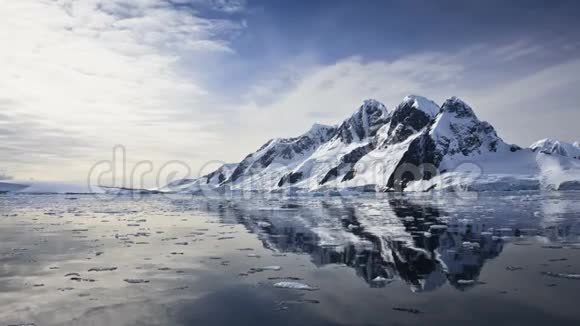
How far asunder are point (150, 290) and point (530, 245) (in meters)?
16.7

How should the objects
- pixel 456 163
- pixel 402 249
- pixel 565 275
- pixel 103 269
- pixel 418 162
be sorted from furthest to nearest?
pixel 418 162 < pixel 456 163 < pixel 402 249 < pixel 103 269 < pixel 565 275

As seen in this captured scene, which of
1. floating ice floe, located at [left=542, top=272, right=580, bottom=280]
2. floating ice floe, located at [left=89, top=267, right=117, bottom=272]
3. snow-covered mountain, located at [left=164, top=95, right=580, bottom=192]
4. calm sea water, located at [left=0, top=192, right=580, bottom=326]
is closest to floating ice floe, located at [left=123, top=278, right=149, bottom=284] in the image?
calm sea water, located at [left=0, top=192, right=580, bottom=326]

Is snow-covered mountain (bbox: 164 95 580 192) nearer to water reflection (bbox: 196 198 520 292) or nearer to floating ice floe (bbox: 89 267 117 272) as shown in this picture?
water reflection (bbox: 196 198 520 292)

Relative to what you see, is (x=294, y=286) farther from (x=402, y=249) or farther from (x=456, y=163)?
(x=456, y=163)

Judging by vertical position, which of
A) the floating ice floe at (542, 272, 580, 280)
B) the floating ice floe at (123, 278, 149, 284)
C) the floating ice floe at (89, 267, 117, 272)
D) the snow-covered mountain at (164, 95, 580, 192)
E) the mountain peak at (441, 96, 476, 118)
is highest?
the mountain peak at (441, 96, 476, 118)

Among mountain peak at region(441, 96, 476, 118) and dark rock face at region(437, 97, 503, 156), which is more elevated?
mountain peak at region(441, 96, 476, 118)

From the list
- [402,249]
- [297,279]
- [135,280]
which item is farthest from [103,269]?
[402,249]

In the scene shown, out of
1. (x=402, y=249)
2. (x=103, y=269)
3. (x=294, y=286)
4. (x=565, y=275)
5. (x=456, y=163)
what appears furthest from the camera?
→ (x=456, y=163)

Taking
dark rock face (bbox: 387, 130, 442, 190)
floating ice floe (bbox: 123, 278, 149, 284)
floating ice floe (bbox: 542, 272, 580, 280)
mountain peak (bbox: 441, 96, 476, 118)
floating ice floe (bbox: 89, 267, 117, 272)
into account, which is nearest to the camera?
floating ice floe (bbox: 542, 272, 580, 280)

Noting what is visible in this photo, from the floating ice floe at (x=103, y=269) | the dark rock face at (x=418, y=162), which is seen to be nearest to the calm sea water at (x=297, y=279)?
the floating ice floe at (x=103, y=269)

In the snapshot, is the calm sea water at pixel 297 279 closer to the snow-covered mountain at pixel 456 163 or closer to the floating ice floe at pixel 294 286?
the floating ice floe at pixel 294 286

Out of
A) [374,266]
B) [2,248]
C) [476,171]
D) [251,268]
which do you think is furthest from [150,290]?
[476,171]

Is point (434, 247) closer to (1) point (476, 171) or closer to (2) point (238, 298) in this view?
(2) point (238, 298)

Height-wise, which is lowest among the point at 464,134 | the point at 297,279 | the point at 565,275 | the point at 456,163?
the point at 297,279
